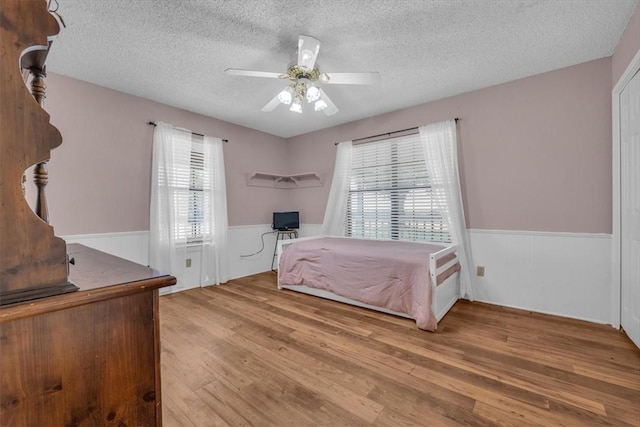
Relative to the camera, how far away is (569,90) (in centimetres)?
258

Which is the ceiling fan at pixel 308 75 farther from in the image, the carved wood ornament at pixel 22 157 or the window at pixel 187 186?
the window at pixel 187 186

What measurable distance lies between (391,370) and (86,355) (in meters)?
1.71

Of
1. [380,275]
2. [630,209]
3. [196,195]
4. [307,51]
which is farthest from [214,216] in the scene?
[630,209]

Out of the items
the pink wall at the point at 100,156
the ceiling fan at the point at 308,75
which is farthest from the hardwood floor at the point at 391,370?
the ceiling fan at the point at 308,75

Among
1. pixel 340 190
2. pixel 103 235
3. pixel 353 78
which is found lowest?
pixel 103 235

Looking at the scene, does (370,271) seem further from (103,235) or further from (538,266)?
(103,235)

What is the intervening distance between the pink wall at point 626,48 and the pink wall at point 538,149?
0.39ft

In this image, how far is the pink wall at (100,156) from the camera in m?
2.67

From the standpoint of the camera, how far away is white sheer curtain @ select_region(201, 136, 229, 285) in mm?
3779

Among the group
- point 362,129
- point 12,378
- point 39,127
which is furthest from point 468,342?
point 362,129

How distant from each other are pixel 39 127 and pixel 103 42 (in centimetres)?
227

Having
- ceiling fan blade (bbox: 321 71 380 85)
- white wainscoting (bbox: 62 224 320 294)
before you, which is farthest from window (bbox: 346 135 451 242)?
ceiling fan blade (bbox: 321 71 380 85)

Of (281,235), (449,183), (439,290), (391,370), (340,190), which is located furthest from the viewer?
(281,235)

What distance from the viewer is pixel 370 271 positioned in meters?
2.77
